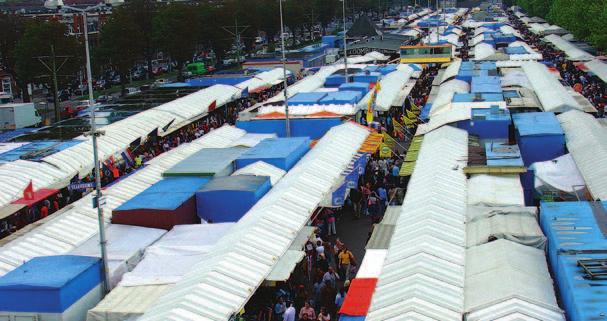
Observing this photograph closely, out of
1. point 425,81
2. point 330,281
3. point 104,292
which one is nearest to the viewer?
point 104,292

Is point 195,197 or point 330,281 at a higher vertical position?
point 195,197

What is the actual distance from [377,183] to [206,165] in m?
5.95

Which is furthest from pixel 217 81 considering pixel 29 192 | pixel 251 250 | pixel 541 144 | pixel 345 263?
pixel 251 250

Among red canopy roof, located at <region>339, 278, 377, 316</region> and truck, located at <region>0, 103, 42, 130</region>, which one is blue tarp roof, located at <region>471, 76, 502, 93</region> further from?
truck, located at <region>0, 103, 42, 130</region>

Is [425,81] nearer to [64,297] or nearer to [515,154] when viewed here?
[515,154]

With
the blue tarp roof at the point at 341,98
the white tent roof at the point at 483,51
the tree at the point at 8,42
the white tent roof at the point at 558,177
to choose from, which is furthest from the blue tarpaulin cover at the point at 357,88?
the tree at the point at 8,42

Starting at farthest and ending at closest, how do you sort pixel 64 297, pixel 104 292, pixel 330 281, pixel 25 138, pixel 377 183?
pixel 25 138, pixel 377 183, pixel 330 281, pixel 104 292, pixel 64 297

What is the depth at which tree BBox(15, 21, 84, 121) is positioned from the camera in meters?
47.2

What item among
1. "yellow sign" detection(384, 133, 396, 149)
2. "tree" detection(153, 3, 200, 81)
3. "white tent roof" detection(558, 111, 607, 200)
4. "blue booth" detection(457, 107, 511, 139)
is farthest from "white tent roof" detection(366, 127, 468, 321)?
"tree" detection(153, 3, 200, 81)

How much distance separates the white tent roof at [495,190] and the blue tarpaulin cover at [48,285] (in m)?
9.35

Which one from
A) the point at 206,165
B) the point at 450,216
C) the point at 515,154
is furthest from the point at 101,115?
the point at 450,216

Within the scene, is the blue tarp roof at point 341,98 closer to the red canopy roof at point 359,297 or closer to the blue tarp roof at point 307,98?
the blue tarp roof at point 307,98

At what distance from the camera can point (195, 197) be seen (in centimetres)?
2050

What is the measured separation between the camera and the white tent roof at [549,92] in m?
30.4
